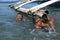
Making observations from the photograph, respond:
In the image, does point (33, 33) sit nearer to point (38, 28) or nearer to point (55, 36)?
point (38, 28)

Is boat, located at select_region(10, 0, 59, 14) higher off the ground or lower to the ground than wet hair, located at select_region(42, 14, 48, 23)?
higher

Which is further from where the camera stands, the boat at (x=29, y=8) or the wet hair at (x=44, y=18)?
the boat at (x=29, y=8)

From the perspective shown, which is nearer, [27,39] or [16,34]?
[27,39]

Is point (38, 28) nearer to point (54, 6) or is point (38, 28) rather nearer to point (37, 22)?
point (37, 22)

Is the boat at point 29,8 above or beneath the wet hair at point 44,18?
above

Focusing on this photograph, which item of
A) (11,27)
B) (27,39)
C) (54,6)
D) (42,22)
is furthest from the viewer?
(54,6)

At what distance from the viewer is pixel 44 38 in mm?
12938

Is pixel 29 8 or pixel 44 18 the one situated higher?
pixel 29 8

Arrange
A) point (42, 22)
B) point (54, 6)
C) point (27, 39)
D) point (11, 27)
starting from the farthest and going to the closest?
1. point (54, 6)
2. point (11, 27)
3. point (42, 22)
4. point (27, 39)

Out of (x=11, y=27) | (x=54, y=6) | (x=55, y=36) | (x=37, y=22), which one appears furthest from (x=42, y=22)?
(x=54, y=6)

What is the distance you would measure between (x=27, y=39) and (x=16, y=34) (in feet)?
4.64

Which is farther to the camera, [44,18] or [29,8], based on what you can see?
[29,8]

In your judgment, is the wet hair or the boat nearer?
the wet hair

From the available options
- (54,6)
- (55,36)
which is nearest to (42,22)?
(55,36)
